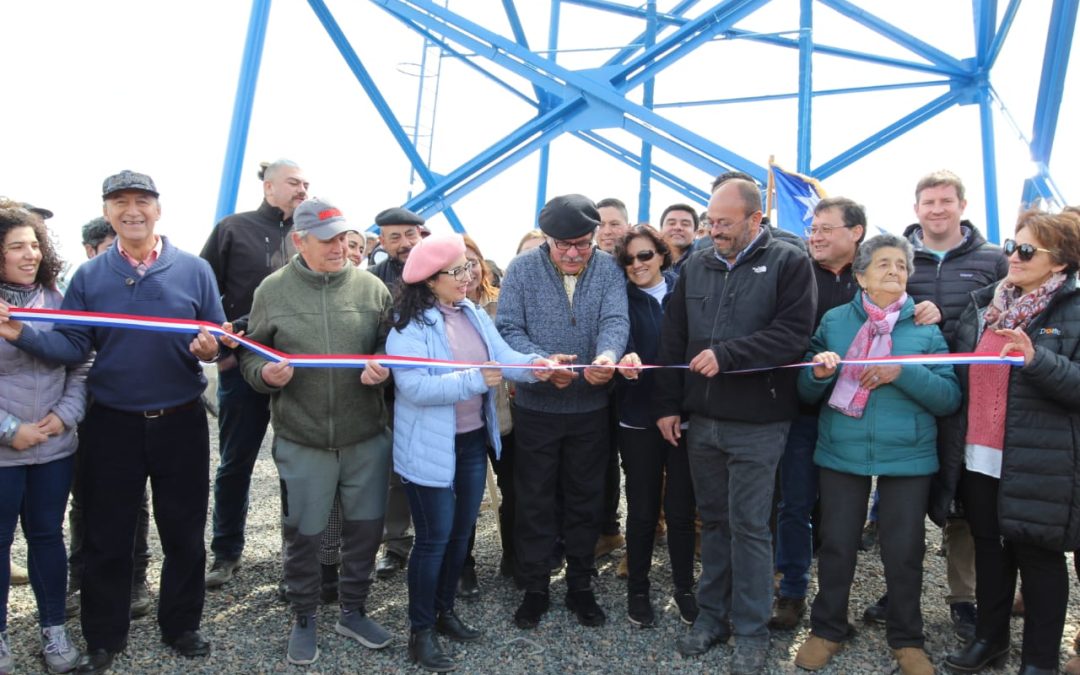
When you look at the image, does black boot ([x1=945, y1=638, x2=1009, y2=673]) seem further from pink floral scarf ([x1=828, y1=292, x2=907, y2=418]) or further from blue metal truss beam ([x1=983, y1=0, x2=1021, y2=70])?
blue metal truss beam ([x1=983, y1=0, x2=1021, y2=70])

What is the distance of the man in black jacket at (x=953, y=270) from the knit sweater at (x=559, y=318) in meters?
1.47

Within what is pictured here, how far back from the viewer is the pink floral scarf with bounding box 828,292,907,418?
11.3 feet

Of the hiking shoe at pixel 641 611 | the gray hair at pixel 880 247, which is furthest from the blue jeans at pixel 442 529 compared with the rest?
the gray hair at pixel 880 247

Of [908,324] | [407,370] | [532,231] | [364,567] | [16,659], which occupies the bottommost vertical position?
[16,659]

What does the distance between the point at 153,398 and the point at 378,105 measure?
26.4 feet

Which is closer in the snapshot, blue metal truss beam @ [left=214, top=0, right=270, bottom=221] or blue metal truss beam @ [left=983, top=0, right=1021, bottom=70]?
blue metal truss beam @ [left=214, top=0, right=270, bottom=221]

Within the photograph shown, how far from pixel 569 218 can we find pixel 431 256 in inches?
28.5

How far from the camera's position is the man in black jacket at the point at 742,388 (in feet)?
11.3

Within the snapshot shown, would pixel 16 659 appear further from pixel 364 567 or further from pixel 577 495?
pixel 577 495

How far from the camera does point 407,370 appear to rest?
3432mm

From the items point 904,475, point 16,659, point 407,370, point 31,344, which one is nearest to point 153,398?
point 31,344

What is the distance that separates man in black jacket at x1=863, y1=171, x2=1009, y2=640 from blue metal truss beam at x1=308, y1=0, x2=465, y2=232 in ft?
24.9

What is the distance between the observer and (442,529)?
3.52 meters

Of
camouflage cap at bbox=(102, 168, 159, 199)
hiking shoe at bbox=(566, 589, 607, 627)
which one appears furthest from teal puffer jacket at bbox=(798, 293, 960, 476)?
camouflage cap at bbox=(102, 168, 159, 199)
